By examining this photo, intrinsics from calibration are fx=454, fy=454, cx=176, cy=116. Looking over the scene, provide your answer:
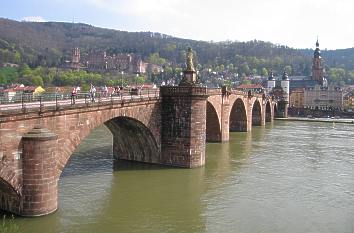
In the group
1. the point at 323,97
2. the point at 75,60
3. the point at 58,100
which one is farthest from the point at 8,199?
the point at 75,60

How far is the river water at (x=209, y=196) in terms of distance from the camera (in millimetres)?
19422

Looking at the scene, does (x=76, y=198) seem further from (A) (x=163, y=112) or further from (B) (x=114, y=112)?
(A) (x=163, y=112)

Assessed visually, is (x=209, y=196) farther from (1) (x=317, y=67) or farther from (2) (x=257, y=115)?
(1) (x=317, y=67)

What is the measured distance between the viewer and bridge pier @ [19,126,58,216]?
1834cm

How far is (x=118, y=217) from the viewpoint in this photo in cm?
2041

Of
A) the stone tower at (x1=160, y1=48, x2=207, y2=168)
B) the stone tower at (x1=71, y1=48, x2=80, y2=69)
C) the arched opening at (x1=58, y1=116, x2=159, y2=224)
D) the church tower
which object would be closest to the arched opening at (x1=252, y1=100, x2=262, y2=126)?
the arched opening at (x1=58, y1=116, x2=159, y2=224)

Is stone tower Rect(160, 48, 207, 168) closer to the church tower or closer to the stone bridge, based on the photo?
the stone bridge

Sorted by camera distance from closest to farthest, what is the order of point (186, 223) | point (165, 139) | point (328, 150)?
point (186, 223)
point (165, 139)
point (328, 150)

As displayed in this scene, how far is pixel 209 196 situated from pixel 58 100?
937cm

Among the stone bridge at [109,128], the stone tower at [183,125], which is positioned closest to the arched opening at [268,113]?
the stone bridge at [109,128]

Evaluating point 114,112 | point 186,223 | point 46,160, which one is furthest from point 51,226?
point 114,112

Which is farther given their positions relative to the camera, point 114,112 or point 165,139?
point 165,139

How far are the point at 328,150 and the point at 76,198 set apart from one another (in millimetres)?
28726

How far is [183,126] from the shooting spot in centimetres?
3123
